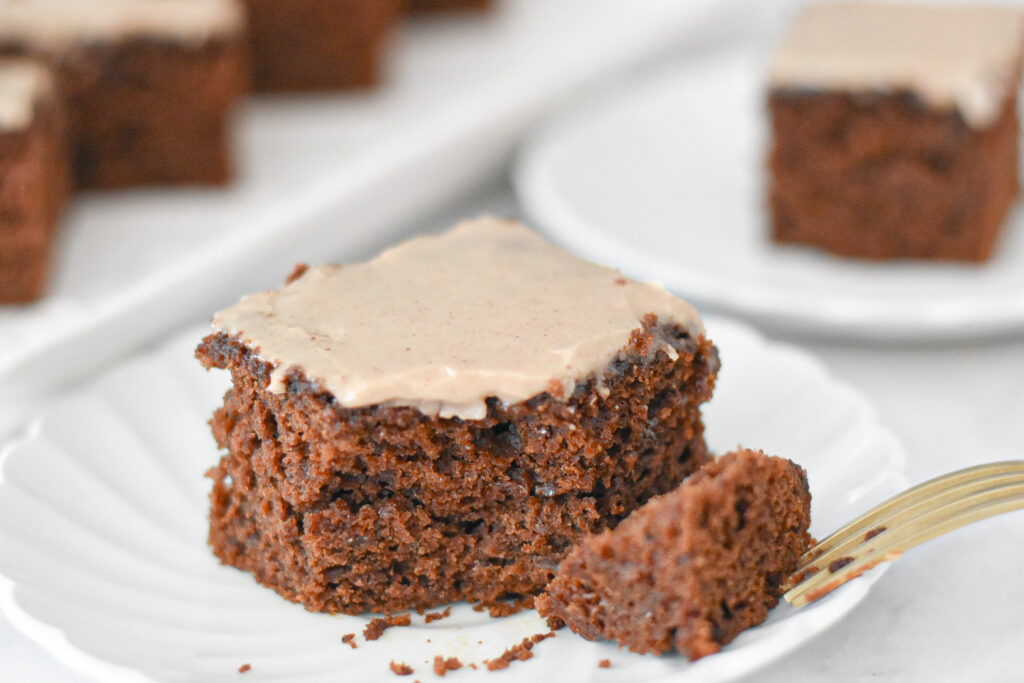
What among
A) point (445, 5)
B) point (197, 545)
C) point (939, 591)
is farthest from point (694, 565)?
point (445, 5)

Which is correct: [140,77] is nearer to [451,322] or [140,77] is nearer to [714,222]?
[714,222]

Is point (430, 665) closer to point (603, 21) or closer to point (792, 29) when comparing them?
point (792, 29)

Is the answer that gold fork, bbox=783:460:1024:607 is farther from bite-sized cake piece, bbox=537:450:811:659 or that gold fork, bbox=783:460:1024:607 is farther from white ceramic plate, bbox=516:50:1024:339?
white ceramic plate, bbox=516:50:1024:339

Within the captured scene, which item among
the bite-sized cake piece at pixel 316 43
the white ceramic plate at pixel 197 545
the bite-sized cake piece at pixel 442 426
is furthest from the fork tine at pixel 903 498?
the bite-sized cake piece at pixel 316 43

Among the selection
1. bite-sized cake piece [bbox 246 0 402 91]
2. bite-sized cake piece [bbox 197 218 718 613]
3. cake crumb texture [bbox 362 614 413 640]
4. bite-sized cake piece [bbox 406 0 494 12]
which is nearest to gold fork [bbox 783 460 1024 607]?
bite-sized cake piece [bbox 197 218 718 613]

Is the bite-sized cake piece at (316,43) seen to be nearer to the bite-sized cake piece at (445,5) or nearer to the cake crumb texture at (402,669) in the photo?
the bite-sized cake piece at (445,5)

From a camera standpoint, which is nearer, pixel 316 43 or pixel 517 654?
pixel 517 654

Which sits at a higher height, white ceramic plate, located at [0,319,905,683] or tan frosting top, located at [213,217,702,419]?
tan frosting top, located at [213,217,702,419]
